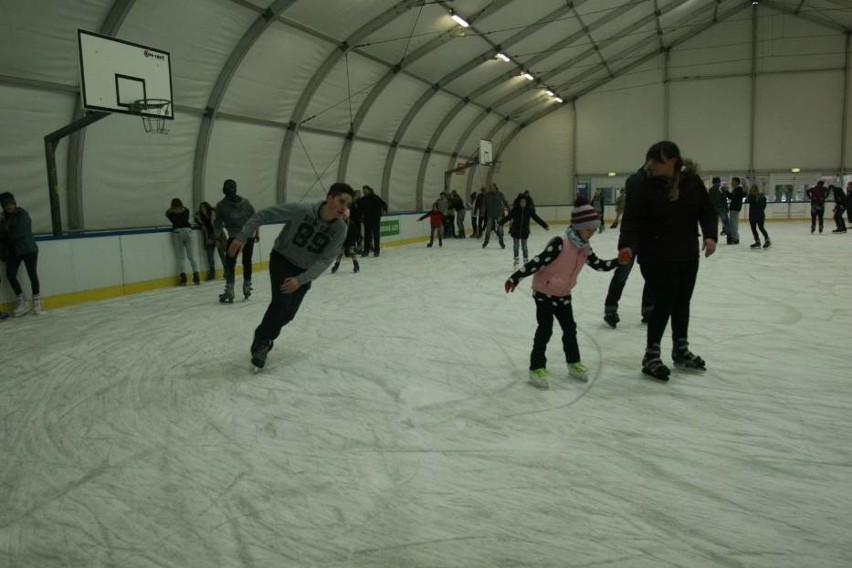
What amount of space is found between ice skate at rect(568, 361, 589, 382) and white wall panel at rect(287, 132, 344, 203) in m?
11.1

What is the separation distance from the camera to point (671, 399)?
375cm

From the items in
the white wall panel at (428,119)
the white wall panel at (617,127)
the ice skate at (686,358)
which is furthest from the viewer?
the white wall panel at (617,127)

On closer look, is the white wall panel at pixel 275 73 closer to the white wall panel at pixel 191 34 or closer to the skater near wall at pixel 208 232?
the white wall panel at pixel 191 34

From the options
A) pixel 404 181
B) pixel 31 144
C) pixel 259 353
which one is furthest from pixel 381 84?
pixel 259 353

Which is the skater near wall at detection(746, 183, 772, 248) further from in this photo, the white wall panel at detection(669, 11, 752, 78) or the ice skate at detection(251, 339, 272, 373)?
the white wall panel at detection(669, 11, 752, 78)

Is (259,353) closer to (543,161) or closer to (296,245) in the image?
(296,245)

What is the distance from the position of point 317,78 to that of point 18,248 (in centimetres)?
769

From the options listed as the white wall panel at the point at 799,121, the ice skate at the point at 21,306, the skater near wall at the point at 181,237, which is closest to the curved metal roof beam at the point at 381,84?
the skater near wall at the point at 181,237

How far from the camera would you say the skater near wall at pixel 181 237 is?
31.3 feet

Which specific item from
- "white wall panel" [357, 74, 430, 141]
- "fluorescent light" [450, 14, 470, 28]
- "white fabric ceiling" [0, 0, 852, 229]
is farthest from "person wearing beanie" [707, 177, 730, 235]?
"white wall panel" [357, 74, 430, 141]

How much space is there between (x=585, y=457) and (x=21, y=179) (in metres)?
8.63

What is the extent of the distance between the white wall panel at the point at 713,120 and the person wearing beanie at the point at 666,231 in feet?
73.6

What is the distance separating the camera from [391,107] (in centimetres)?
1688

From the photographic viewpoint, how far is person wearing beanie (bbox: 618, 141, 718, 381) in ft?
12.9
